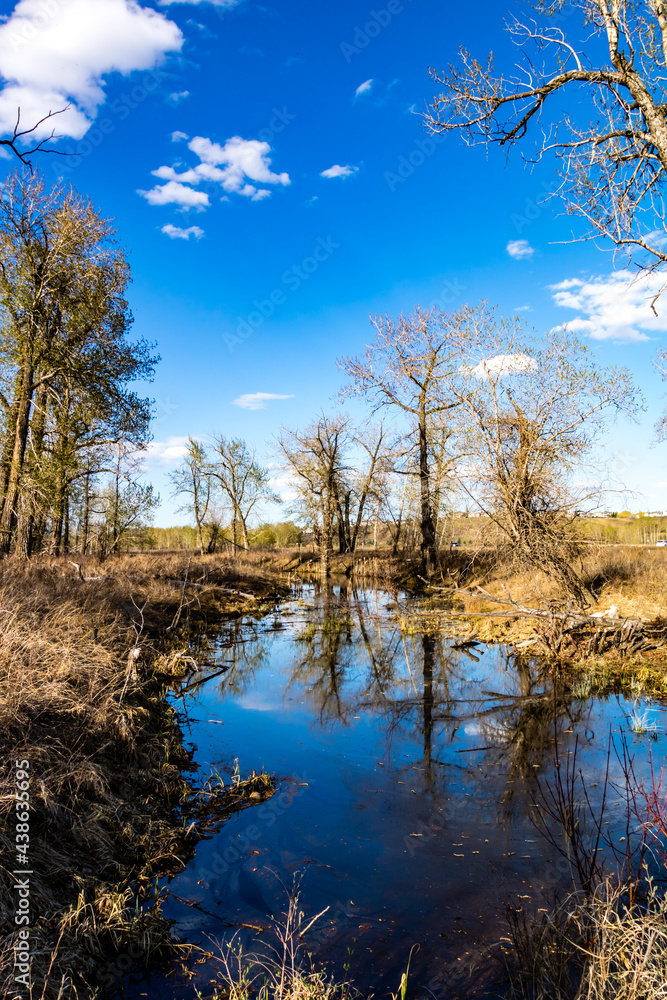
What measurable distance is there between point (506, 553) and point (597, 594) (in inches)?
94.3

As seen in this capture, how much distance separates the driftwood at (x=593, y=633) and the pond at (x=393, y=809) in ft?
2.33

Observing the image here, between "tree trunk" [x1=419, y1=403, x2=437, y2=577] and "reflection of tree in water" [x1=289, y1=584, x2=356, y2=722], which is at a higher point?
"tree trunk" [x1=419, y1=403, x2=437, y2=577]

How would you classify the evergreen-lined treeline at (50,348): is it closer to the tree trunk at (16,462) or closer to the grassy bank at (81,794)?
the tree trunk at (16,462)

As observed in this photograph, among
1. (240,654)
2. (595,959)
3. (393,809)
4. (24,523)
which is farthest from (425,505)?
(595,959)

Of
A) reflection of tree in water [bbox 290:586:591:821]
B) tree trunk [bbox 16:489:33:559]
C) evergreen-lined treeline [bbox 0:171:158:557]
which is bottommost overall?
reflection of tree in water [bbox 290:586:591:821]

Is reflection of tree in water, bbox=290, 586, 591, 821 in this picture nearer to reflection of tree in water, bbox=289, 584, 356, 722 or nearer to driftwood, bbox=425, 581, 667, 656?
reflection of tree in water, bbox=289, 584, 356, 722

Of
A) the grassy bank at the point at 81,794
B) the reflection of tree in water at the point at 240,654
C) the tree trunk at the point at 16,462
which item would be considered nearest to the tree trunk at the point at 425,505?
the reflection of tree in water at the point at 240,654

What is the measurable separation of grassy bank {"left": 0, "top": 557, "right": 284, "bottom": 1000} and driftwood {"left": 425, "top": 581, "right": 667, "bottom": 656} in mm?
7502

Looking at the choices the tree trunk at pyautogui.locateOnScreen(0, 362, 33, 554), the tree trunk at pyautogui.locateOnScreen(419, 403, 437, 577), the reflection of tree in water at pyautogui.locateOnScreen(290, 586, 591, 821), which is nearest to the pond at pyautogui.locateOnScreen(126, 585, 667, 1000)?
the reflection of tree in water at pyautogui.locateOnScreen(290, 586, 591, 821)

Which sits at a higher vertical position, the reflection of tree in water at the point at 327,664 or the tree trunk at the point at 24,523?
the tree trunk at the point at 24,523

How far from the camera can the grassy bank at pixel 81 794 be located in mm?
3500

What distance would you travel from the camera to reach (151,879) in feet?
14.5

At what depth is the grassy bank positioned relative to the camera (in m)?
3.50

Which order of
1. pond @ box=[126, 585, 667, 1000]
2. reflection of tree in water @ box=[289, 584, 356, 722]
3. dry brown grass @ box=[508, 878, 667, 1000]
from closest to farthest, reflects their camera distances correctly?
dry brown grass @ box=[508, 878, 667, 1000], pond @ box=[126, 585, 667, 1000], reflection of tree in water @ box=[289, 584, 356, 722]
